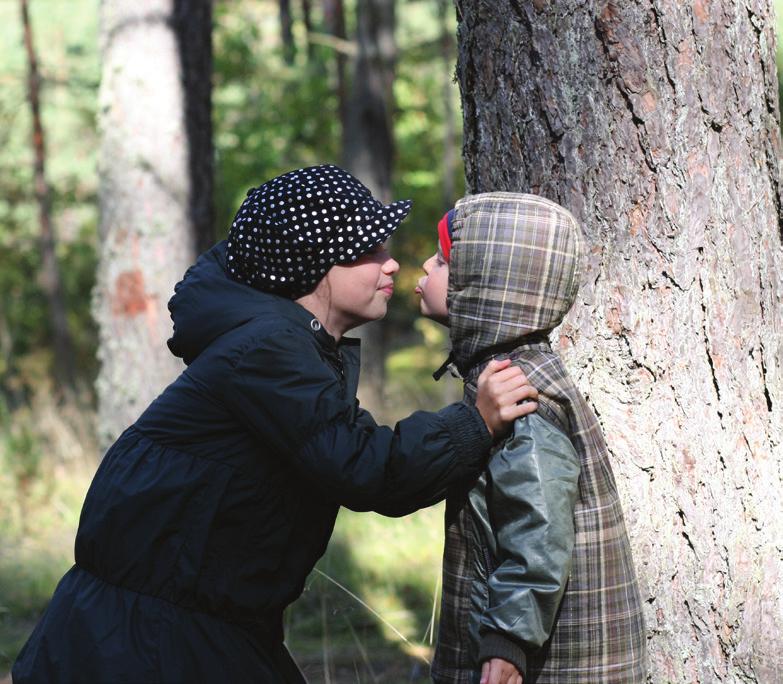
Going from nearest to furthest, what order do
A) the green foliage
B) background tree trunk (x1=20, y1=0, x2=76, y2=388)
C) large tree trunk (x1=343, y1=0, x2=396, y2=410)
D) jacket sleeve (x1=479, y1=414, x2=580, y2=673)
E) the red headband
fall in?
jacket sleeve (x1=479, y1=414, x2=580, y2=673) < the red headband < large tree trunk (x1=343, y1=0, x2=396, y2=410) < background tree trunk (x1=20, y1=0, x2=76, y2=388) < the green foliage

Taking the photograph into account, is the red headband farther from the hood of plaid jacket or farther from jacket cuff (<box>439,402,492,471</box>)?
jacket cuff (<box>439,402,492,471</box>)

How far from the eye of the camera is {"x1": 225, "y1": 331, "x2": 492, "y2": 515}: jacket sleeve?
235 cm

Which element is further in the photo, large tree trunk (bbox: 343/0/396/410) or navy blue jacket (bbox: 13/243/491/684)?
large tree trunk (bbox: 343/0/396/410)

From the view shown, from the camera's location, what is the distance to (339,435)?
2363 mm

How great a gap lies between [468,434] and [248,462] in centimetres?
55

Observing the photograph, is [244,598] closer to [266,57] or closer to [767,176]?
[767,176]

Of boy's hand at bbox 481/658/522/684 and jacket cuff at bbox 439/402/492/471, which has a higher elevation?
jacket cuff at bbox 439/402/492/471

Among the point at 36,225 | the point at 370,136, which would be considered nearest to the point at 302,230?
the point at 370,136

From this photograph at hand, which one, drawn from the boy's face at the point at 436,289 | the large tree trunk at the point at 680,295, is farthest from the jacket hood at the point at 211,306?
the large tree trunk at the point at 680,295

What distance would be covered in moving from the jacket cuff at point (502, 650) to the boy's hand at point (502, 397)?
472 millimetres

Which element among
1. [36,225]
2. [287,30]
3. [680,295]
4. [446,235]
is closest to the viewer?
[446,235]

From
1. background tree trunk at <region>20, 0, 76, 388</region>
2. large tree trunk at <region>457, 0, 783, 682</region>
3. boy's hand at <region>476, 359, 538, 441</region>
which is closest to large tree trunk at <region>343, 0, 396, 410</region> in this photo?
background tree trunk at <region>20, 0, 76, 388</region>

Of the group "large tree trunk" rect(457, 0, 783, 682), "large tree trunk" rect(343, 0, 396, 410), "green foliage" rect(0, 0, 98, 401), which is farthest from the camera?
"green foliage" rect(0, 0, 98, 401)

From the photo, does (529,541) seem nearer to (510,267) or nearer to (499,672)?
(499,672)
